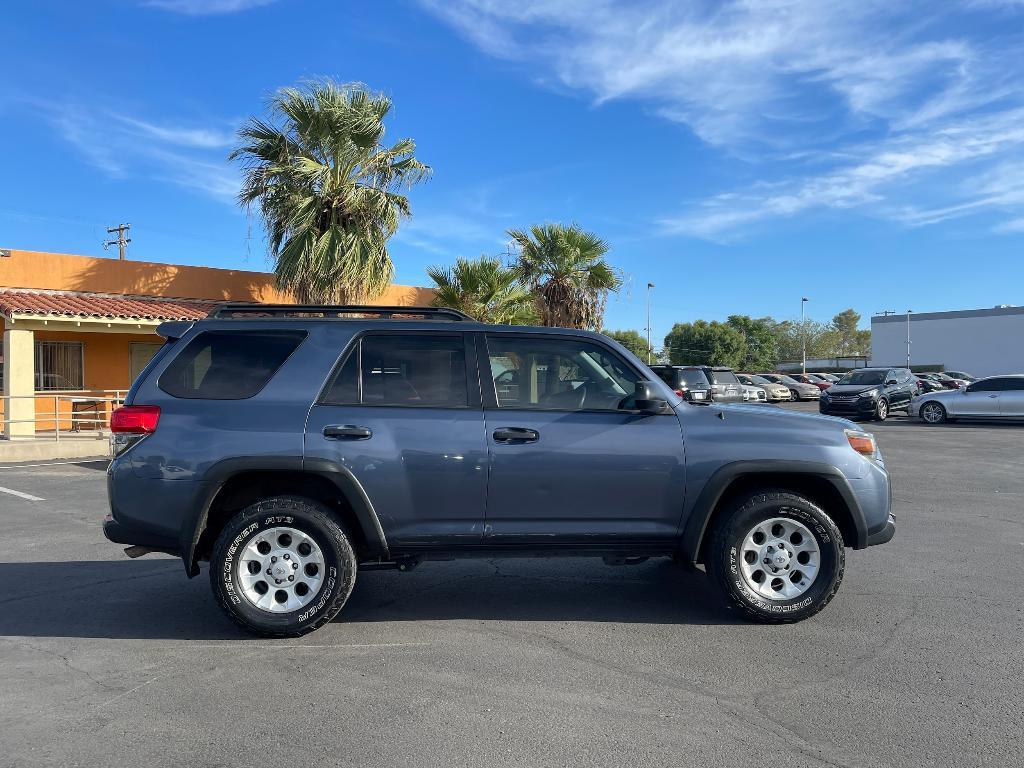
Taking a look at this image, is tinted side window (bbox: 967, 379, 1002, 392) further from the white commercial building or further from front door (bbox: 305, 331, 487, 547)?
the white commercial building

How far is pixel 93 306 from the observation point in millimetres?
17797

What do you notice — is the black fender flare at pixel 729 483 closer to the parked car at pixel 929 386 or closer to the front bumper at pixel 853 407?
the front bumper at pixel 853 407

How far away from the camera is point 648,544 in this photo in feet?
16.2

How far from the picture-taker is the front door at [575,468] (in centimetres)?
484

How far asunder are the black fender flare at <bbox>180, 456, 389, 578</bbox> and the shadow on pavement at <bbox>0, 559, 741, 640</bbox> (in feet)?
2.23

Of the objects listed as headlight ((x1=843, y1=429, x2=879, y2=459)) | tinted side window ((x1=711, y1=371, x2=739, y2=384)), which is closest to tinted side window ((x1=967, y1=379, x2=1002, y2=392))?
tinted side window ((x1=711, y1=371, x2=739, y2=384))

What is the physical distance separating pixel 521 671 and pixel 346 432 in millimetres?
1671

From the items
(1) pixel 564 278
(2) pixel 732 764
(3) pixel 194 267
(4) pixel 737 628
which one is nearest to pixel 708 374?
(1) pixel 564 278

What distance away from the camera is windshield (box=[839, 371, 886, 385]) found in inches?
987

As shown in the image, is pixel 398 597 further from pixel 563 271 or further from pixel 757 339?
pixel 757 339

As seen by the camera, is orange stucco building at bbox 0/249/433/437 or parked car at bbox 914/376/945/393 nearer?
orange stucco building at bbox 0/249/433/437

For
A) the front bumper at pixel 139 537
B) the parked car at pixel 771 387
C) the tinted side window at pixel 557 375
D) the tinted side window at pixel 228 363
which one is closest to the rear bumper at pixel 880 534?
the tinted side window at pixel 557 375

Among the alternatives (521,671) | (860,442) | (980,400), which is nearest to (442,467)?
(521,671)

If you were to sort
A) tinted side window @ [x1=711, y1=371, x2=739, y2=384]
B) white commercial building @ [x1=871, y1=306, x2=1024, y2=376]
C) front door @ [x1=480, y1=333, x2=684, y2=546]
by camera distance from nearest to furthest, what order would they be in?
front door @ [x1=480, y1=333, x2=684, y2=546], tinted side window @ [x1=711, y1=371, x2=739, y2=384], white commercial building @ [x1=871, y1=306, x2=1024, y2=376]
